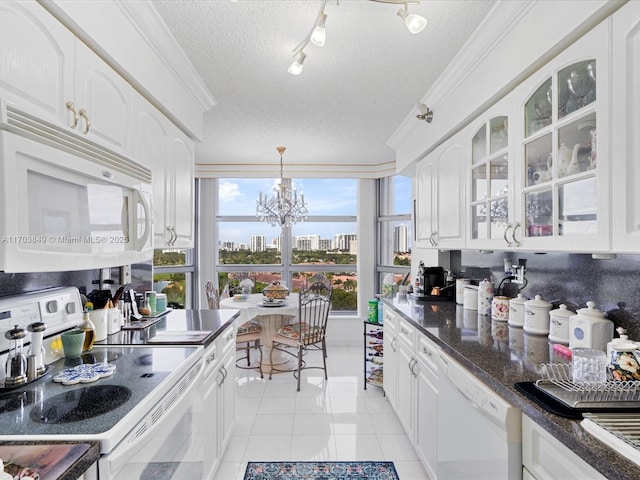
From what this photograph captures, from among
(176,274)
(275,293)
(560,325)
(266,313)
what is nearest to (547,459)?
(560,325)

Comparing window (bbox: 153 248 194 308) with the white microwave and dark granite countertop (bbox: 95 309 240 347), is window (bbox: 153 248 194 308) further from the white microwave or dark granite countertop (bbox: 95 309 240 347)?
the white microwave

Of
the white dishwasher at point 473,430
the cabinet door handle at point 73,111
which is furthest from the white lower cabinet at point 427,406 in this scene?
the cabinet door handle at point 73,111

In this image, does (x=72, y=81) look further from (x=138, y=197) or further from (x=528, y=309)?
(x=528, y=309)

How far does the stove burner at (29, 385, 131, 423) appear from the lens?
97 centimetres

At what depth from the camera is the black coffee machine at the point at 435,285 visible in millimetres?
2943

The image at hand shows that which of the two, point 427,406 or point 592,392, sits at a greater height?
point 592,392

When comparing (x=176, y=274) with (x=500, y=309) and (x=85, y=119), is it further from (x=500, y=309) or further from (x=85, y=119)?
(x=500, y=309)

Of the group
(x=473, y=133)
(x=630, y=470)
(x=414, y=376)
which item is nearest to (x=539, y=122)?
(x=473, y=133)

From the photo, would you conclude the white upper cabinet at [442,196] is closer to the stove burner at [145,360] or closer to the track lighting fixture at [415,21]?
the track lighting fixture at [415,21]

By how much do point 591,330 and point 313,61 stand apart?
2.00 meters

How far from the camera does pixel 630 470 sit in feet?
2.50

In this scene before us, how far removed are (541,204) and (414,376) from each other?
49.8 inches

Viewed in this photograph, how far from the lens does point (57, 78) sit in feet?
4.10

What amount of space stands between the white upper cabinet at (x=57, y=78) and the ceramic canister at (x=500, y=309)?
86.9 inches
